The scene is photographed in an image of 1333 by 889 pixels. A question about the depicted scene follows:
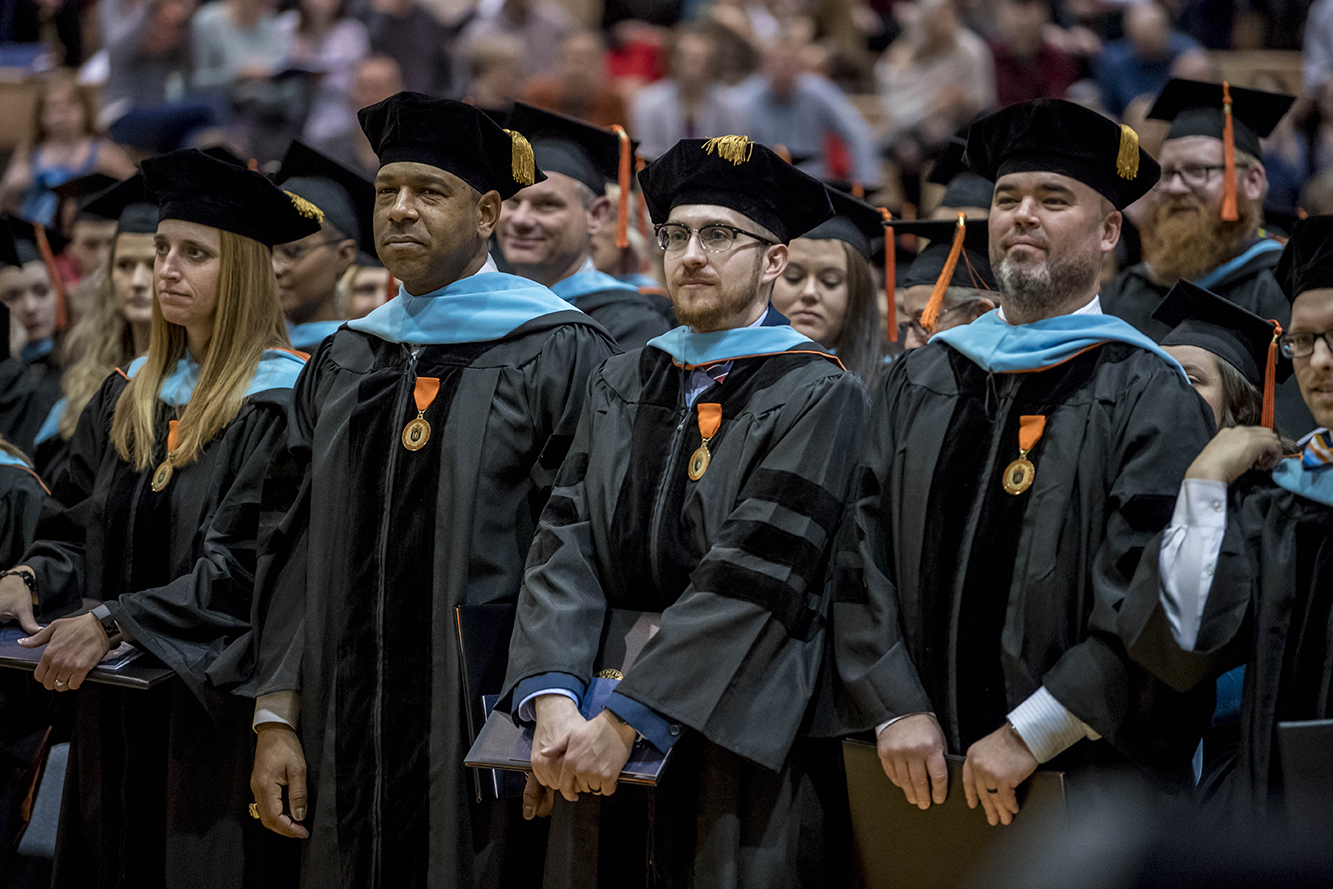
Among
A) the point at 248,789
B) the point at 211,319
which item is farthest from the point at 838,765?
the point at 211,319

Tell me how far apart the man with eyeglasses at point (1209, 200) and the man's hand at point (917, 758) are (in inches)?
94.8

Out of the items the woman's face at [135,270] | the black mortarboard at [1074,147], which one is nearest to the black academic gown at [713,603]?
the black mortarboard at [1074,147]

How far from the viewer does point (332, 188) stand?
15.0 ft

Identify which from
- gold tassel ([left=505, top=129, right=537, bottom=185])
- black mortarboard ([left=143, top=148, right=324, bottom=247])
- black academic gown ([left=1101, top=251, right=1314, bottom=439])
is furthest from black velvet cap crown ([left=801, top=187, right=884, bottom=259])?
black mortarboard ([left=143, top=148, right=324, bottom=247])

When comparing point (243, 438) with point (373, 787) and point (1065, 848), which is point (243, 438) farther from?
point (1065, 848)

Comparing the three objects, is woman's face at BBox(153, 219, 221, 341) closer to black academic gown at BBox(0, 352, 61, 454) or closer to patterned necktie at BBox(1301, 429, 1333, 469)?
black academic gown at BBox(0, 352, 61, 454)

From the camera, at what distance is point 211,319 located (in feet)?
13.0

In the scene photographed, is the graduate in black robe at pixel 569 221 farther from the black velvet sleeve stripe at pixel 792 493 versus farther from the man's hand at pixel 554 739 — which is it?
the man's hand at pixel 554 739

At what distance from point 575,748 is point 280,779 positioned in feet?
3.11

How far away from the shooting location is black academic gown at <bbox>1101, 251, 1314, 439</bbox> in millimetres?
4164

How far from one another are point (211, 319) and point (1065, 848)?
3204 millimetres

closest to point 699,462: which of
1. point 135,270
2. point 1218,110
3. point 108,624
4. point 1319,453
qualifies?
point 1319,453

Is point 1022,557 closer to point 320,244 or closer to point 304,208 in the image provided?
point 304,208

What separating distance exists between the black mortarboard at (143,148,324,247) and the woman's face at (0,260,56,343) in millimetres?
1927
